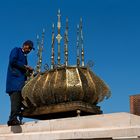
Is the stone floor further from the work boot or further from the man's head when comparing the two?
the man's head

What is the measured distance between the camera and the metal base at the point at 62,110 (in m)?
9.92

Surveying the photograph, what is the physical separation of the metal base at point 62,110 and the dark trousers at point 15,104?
2.09 feet

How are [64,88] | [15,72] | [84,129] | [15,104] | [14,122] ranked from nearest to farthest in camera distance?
[84,129] → [14,122] → [15,104] → [15,72] → [64,88]

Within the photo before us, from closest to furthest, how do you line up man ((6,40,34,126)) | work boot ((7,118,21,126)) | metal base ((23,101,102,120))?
work boot ((7,118,21,126)) < man ((6,40,34,126)) < metal base ((23,101,102,120))

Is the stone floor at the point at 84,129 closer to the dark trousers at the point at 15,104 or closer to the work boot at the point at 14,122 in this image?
the work boot at the point at 14,122

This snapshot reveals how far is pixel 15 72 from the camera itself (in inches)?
394

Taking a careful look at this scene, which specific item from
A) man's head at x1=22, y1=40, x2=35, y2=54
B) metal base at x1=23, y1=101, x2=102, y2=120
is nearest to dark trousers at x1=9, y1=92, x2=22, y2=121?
metal base at x1=23, y1=101, x2=102, y2=120

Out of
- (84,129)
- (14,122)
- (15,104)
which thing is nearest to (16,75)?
(15,104)

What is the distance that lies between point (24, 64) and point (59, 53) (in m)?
1.74

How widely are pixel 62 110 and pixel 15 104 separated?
1107 millimetres

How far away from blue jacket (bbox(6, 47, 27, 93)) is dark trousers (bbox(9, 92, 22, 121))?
119 millimetres

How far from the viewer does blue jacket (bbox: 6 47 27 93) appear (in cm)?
990

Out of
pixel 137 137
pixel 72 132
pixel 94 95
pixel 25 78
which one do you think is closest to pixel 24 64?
pixel 25 78

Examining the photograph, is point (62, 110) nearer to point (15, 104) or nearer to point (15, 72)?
point (15, 104)
